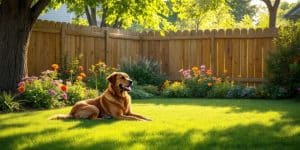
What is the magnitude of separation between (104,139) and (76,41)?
870 centimetres

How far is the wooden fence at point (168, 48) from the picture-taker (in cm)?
1323

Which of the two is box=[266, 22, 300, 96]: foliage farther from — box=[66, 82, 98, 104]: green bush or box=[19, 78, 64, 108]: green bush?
box=[19, 78, 64, 108]: green bush

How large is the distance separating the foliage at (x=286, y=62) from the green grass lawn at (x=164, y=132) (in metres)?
4.11

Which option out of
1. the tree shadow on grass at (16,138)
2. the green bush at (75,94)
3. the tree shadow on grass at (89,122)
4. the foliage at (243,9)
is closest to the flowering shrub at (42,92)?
the green bush at (75,94)

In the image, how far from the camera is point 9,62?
1026cm

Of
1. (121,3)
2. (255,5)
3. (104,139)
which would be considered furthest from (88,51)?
(255,5)

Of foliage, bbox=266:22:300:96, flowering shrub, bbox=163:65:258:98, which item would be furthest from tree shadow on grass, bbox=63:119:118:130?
foliage, bbox=266:22:300:96

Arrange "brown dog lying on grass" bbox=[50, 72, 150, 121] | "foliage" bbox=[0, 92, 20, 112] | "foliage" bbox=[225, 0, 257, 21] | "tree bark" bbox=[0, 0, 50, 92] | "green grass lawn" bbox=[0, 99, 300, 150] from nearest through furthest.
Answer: "green grass lawn" bbox=[0, 99, 300, 150] → "brown dog lying on grass" bbox=[50, 72, 150, 121] → "foliage" bbox=[0, 92, 20, 112] → "tree bark" bbox=[0, 0, 50, 92] → "foliage" bbox=[225, 0, 257, 21]

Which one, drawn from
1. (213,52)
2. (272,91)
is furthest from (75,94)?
(213,52)

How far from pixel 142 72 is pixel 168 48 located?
207 centimetres

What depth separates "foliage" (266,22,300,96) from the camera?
1250cm

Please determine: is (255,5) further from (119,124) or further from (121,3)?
(119,124)

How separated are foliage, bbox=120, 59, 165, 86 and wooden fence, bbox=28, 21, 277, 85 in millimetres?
736

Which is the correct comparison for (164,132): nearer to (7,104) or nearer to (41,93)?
(7,104)
